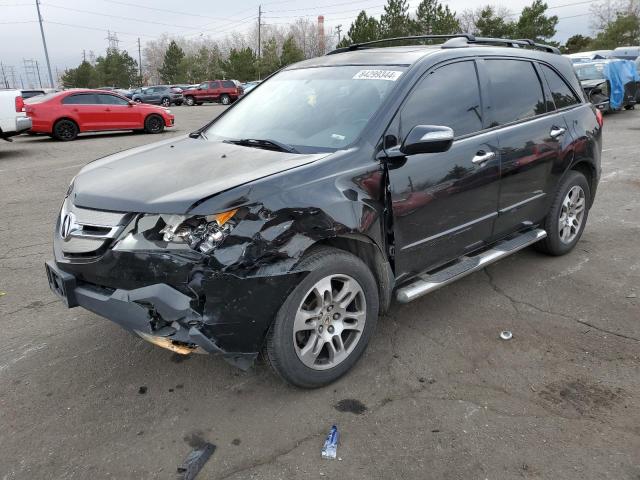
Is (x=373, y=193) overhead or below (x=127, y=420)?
overhead

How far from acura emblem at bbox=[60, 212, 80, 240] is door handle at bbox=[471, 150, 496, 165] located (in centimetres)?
253

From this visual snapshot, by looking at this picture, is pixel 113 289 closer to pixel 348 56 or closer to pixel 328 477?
pixel 328 477

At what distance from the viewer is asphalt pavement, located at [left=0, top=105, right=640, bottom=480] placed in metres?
2.45

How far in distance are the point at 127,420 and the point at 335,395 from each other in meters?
1.12

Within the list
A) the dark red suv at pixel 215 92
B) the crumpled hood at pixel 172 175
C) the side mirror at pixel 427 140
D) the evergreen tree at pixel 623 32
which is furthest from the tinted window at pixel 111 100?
the evergreen tree at pixel 623 32

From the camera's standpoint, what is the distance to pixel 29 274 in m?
4.77

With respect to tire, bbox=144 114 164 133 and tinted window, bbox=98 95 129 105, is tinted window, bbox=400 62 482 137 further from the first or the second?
tire, bbox=144 114 164 133

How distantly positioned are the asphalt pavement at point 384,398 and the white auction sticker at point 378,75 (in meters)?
1.57

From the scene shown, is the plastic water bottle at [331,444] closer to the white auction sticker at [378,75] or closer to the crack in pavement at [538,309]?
the crack in pavement at [538,309]

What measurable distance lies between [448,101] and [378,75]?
20.6 inches

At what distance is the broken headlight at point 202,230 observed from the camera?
8.11 feet

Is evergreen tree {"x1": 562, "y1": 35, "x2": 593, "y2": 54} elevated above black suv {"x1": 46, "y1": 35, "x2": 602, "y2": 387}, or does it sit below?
above

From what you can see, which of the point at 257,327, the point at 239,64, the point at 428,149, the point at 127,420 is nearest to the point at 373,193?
the point at 428,149

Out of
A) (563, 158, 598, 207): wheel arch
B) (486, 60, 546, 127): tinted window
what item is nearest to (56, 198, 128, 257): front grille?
(486, 60, 546, 127): tinted window
